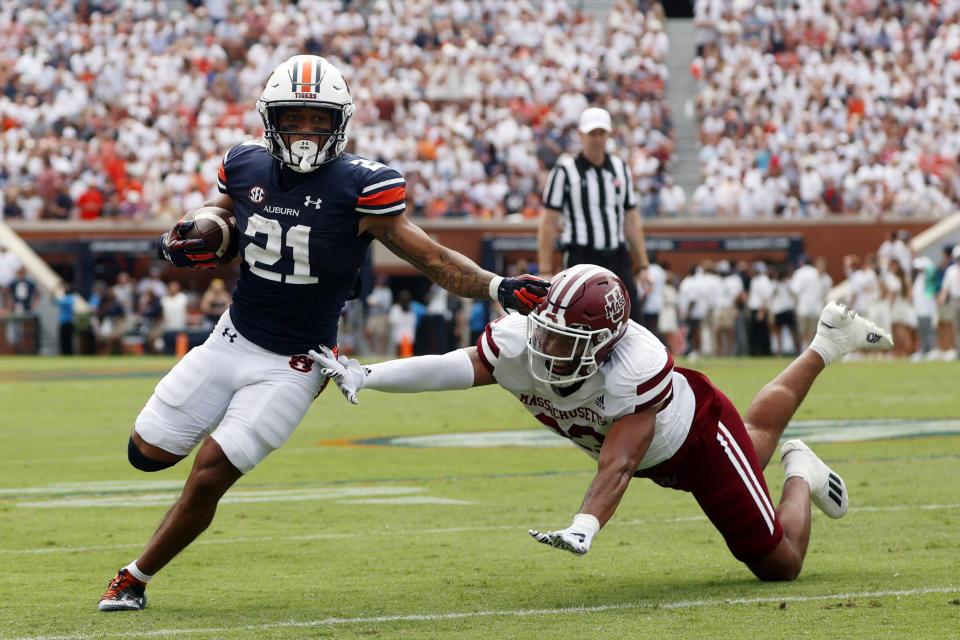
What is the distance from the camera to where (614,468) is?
14.5 ft

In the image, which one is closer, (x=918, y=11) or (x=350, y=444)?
(x=350, y=444)

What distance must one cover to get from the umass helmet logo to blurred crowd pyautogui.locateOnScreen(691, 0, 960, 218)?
19.5 m

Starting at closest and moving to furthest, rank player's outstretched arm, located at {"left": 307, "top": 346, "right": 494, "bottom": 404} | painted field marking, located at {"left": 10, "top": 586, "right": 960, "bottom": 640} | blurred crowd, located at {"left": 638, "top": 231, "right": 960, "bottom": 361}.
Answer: painted field marking, located at {"left": 10, "top": 586, "right": 960, "bottom": 640} → player's outstretched arm, located at {"left": 307, "top": 346, "right": 494, "bottom": 404} → blurred crowd, located at {"left": 638, "top": 231, "right": 960, "bottom": 361}

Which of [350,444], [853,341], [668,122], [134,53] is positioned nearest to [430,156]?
[668,122]

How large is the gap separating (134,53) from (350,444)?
60.9 ft

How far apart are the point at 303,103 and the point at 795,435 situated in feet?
18.4

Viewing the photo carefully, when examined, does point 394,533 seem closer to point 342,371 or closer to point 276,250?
point 342,371

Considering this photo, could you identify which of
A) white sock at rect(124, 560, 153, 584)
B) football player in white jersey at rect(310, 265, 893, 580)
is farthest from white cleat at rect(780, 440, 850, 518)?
white sock at rect(124, 560, 153, 584)

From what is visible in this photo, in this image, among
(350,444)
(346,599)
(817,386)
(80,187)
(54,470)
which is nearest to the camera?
(346,599)

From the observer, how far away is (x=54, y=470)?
8.64 meters

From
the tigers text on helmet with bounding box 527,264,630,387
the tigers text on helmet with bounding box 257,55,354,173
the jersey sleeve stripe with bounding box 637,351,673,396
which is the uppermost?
the tigers text on helmet with bounding box 257,55,354,173

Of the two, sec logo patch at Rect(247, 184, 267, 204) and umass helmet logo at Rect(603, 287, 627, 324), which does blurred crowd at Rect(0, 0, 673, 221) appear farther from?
umass helmet logo at Rect(603, 287, 627, 324)

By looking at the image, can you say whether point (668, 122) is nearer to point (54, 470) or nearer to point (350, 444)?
point (350, 444)

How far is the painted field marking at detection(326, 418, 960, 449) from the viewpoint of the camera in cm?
950
